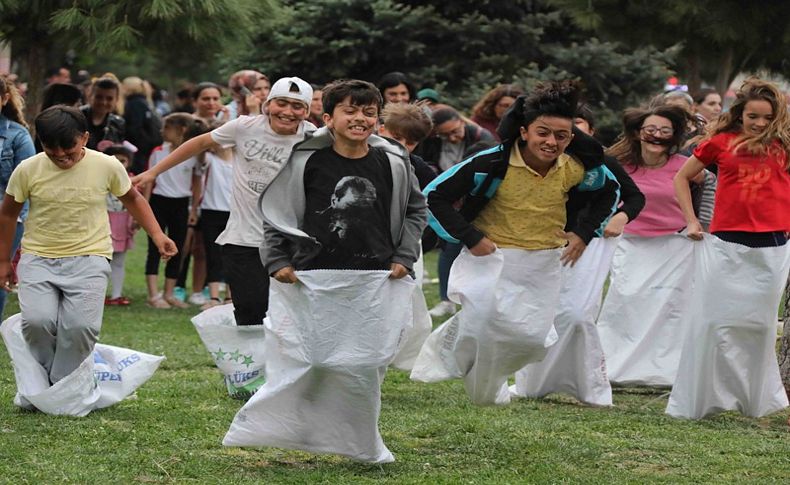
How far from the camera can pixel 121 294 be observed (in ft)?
47.2

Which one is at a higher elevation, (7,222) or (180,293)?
(7,222)

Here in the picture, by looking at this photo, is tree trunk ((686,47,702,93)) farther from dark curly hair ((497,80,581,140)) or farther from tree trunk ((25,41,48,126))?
dark curly hair ((497,80,581,140))

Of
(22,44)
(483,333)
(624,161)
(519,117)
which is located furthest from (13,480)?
(22,44)

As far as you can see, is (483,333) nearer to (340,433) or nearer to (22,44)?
(340,433)

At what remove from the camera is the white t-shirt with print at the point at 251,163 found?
8445 mm

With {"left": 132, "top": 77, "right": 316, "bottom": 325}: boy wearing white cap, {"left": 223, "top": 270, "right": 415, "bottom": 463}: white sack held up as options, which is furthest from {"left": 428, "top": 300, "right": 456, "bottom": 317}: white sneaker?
{"left": 223, "top": 270, "right": 415, "bottom": 463}: white sack held up

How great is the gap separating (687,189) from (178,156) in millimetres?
2973

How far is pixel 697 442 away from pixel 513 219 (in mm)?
1492

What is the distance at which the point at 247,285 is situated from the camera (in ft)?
27.5

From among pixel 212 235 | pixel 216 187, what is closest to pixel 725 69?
pixel 216 187

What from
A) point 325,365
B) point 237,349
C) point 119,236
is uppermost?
point 325,365

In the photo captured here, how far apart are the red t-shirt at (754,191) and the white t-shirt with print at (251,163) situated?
8.02 ft

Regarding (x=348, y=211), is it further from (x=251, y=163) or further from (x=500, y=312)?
(x=251, y=163)

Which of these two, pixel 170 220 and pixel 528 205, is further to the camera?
pixel 170 220
